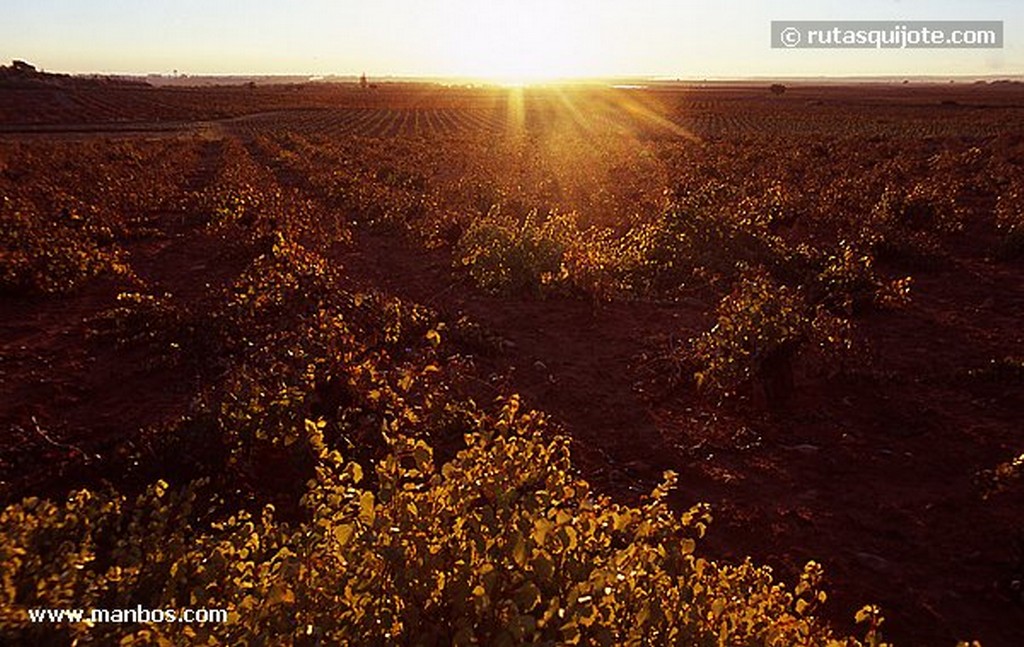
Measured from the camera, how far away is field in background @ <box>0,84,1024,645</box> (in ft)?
16.8

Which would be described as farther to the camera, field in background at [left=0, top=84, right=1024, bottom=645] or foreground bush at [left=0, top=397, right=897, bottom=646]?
field in background at [left=0, top=84, right=1024, bottom=645]

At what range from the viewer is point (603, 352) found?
834 centimetres

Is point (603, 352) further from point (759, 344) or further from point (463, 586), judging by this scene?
point (463, 586)

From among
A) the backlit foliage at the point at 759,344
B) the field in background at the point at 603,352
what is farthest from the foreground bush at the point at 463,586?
the backlit foliage at the point at 759,344

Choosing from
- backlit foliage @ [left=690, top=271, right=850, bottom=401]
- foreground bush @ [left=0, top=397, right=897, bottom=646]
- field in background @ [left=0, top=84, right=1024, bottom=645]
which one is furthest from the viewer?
backlit foliage @ [left=690, top=271, right=850, bottom=401]

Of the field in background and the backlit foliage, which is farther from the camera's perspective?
the backlit foliage

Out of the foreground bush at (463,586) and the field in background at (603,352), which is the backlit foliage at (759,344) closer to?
the field in background at (603,352)

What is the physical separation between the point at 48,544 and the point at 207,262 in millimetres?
9178

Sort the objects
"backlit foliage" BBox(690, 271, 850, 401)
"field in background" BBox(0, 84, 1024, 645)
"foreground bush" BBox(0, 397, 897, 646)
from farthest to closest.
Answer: "backlit foliage" BBox(690, 271, 850, 401), "field in background" BBox(0, 84, 1024, 645), "foreground bush" BBox(0, 397, 897, 646)

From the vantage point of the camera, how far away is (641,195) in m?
19.7

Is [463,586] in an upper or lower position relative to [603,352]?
upper

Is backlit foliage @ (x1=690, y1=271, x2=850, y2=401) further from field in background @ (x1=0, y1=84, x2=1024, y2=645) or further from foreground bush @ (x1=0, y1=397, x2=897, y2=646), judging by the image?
foreground bush @ (x1=0, y1=397, x2=897, y2=646)

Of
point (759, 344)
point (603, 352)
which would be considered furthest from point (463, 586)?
point (603, 352)

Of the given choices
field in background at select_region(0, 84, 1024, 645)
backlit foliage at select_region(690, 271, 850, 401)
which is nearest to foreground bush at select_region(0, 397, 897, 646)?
field in background at select_region(0, 84, 1024, 645)
